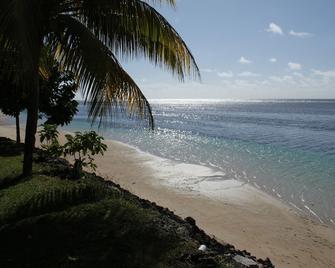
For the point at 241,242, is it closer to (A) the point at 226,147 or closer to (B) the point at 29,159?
(B) the point at 29,159

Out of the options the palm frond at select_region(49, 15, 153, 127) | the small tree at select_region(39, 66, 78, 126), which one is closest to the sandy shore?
the small tree at select_region(39, 66, 78, 126)

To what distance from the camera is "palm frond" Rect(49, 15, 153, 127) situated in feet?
24.6

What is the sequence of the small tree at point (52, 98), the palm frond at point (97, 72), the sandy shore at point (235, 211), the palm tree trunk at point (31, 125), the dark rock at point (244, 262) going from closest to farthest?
1. the dark rock at point (244, 262)
2. the palm frond at point (97, 72)
3. the palm tree trunk at point (31, 125)
4. the sandy shore at point (235, 211)
5. the small tree at point (52, 98)

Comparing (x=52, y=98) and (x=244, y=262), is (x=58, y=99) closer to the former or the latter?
(x=52, y=98)

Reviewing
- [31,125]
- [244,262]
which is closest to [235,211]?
[31,125]

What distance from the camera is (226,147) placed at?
31.3m

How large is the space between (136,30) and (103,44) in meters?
0.74

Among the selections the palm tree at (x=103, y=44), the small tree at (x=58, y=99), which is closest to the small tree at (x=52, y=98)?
the small tree at (x=58, y=99)

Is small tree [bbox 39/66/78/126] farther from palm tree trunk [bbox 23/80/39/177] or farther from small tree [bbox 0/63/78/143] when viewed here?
palm tree trunk [bbox 23/80/39/177]

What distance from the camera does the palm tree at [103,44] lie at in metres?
7.57

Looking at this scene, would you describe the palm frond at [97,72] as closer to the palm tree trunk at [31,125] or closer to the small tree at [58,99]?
the palm tree trunk at [31,125]

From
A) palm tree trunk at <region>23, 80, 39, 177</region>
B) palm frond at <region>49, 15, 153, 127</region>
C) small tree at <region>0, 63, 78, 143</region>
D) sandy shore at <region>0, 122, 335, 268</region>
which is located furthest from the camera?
small tree at <region>0, 63, 78, 143</region>

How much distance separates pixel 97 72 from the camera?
739 cm

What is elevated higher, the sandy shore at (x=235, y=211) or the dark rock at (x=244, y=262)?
the dark rock at (x=244, y=262)
